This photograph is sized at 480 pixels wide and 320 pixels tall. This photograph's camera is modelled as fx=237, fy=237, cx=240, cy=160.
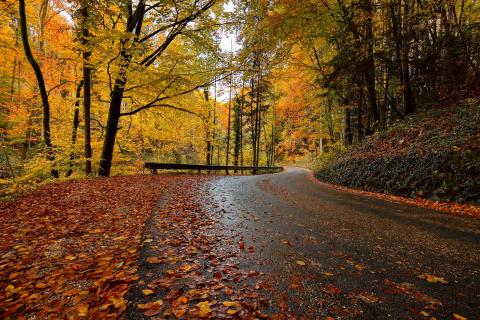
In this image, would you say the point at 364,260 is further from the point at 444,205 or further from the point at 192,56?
the point at 192,56

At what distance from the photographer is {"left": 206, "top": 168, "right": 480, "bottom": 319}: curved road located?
7.97 feet

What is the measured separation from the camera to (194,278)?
297 centimetres

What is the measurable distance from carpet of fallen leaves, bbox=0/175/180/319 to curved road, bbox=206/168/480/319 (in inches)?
68.7

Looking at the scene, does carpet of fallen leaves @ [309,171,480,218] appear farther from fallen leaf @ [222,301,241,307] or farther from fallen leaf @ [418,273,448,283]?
fallen leaf @ [222,301,241,307]

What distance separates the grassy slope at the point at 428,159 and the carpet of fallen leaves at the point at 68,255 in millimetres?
8437

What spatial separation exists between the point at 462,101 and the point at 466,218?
21.8ft

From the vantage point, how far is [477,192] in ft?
21.1

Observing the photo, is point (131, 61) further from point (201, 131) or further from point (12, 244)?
point (201, 131)

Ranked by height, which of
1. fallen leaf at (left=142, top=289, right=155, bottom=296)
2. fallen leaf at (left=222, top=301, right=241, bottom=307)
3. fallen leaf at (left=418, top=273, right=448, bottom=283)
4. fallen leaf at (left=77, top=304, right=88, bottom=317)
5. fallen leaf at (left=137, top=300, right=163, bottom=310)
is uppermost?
fallen leaf at (left=418, top=273, right=448, bottom=283)

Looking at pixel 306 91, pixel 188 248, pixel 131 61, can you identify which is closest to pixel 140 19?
pixel 131 61

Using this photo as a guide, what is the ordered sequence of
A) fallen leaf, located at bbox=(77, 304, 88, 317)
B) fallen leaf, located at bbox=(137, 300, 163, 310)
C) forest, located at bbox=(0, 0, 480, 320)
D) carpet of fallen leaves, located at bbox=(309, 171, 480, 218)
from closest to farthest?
fallen leaf, located at bbox=(77, 304, 88, 317)
fallen leaf, located at bbox=(137, 300, 163, 310)
forest, located at bbox=(0, 0, 480, 320)
carpet of fallen leaves, located at bbox=(309, 171, 480, 218)

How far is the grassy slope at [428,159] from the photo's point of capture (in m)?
6.88

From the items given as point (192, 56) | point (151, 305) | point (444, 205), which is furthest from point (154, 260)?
point (192, 56)

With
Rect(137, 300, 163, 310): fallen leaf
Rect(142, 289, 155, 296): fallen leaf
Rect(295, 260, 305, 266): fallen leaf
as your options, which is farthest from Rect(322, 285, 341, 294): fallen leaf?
Rect(142, 289, 155, 296): fallen leaf
